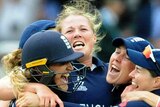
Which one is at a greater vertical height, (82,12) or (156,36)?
(82,12)

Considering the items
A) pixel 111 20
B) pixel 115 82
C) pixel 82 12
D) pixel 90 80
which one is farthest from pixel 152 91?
pixel 111 20

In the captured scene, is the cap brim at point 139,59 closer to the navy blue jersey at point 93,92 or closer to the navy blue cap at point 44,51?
the navy blue cap at point 44,51

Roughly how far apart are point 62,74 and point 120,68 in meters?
0.80

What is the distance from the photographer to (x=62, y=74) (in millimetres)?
5570

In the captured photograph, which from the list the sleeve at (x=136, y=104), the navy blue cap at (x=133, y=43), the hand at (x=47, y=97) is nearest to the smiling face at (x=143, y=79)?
the sleeve at (x=136, y=104)

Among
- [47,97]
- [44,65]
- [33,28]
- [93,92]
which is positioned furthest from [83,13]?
[47,97]

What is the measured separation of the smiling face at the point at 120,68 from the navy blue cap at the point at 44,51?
0.66 m

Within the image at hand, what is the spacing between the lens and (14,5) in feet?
41.2

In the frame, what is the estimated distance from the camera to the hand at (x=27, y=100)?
5.42 meters

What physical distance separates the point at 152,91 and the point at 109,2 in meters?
7.12

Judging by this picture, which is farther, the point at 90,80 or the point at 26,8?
the point at 26,8

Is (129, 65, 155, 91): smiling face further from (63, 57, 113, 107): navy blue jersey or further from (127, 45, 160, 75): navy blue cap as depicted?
(63, 57, 113, 107): navy blue jersey

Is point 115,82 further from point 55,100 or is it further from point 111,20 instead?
point 111,20

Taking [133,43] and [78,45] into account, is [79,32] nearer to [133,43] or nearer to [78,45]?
[78,45]
